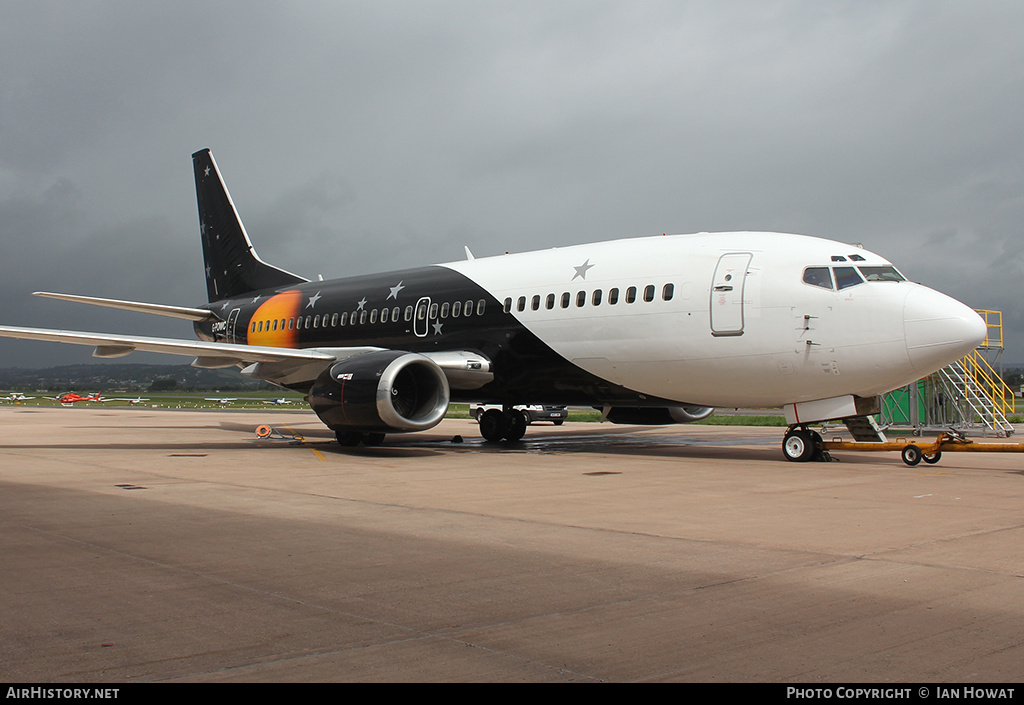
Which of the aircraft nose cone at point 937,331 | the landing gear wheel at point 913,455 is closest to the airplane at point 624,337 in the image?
the aircraft nose cone at point 937,331

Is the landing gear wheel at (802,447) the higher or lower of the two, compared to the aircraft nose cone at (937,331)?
lower

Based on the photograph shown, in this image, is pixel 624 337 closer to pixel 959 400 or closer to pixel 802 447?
pixel 802 447

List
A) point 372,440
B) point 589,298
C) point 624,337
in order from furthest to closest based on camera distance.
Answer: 1. point 372,440
2. point 589,298
3. point 624,337

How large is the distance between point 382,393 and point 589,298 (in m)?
4.08

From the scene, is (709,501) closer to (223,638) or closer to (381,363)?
(223,638)

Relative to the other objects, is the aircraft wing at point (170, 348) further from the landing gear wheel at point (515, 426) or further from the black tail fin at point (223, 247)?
the black tail fin at point (223, 247)

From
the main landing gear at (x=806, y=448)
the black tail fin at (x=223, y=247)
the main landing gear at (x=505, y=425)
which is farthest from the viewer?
the black tail fin at (x=223, y=247)

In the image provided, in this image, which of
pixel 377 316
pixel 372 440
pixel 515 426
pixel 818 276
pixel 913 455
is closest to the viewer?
pixel 913 455

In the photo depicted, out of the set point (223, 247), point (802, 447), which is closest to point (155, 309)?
point (223, 247)

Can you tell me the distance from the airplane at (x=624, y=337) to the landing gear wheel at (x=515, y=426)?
0.04 m

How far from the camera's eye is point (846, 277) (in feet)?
41.7

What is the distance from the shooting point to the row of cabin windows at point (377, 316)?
17.1 metres
